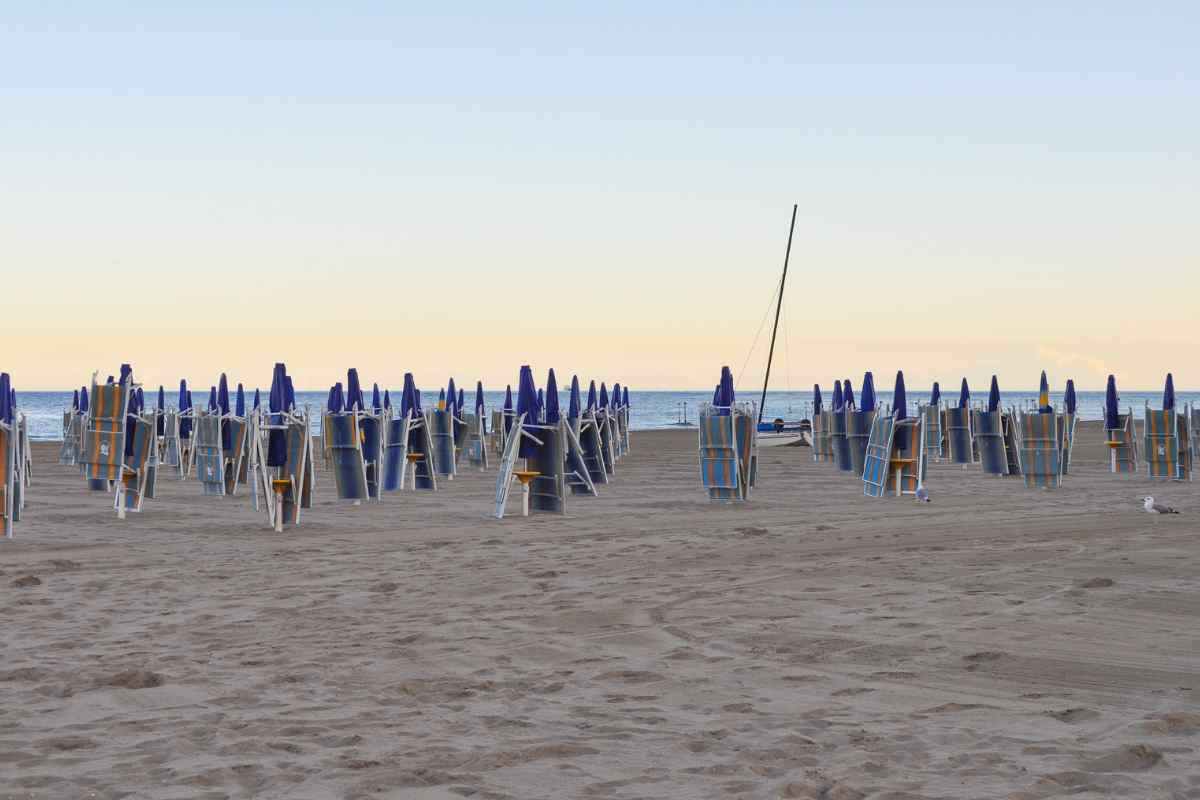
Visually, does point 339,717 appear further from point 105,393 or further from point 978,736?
point 105,393

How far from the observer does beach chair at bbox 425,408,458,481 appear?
21.6 metres

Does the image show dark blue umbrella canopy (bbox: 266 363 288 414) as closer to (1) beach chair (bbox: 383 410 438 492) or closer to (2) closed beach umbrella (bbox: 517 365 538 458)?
(2) closed beach umbrella (bbox: 517 365 538 458)

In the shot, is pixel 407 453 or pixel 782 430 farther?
pixel 782 430

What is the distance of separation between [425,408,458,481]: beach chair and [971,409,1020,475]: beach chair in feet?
29.8

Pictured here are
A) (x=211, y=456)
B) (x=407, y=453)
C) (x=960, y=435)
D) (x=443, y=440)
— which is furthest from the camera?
(x=960, y=435)

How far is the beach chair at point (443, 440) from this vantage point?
21.6 meters

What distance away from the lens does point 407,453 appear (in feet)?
61.4

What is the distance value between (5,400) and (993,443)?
604 inches

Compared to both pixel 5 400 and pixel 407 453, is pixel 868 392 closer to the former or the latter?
pixel 407 453

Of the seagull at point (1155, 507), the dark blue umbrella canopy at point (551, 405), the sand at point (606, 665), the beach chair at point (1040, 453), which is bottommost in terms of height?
the sand at point (606, 665)

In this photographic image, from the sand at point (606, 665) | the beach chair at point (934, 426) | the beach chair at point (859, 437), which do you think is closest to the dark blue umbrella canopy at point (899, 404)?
the beach chair at point (859, 437)

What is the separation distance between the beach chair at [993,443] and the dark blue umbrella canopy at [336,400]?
10.9 meters

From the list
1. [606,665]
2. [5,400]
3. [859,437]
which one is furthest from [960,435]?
[606,665]

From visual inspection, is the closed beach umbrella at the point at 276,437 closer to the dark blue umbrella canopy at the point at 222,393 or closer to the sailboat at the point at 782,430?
the dark blue umbrella canopy at the point at 222,393
